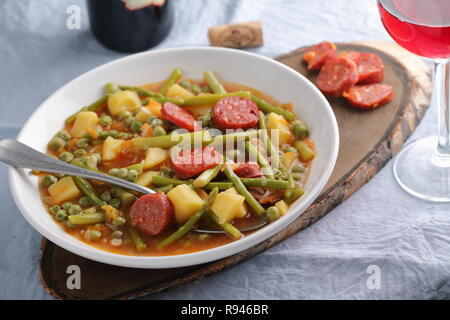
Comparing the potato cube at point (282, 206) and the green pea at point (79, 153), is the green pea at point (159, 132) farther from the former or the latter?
the potato cube at point (282, 206)

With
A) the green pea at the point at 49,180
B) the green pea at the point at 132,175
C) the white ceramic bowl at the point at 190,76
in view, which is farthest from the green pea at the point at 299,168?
the green pea at the point at 49,180

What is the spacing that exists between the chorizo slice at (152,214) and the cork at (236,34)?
1.98 m

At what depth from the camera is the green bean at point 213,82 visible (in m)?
3.90

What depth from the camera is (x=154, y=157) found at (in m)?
3.41

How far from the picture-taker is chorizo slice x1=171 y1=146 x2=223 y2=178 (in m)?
3.23

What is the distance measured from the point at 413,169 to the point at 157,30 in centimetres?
220

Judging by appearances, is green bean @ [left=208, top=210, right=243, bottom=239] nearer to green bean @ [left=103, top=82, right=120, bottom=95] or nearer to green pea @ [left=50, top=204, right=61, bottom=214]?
green pea @ [left=50, top=204, right=61, bottom=214]

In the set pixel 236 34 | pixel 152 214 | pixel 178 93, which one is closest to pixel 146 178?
pixel 152 214

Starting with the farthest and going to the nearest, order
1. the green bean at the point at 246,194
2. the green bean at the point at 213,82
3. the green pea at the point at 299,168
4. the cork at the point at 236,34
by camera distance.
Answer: the cork at the point at 236,34 → the green bean at the point at 213,82 → the green pea at the point at 299,168 → the green bean at the point at 246,194

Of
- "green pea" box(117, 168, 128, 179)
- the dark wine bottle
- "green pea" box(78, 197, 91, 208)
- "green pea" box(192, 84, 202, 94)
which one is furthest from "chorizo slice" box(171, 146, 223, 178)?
the dark wine bottle

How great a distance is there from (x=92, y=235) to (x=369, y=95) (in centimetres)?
192

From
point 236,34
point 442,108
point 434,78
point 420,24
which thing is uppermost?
point 420,24

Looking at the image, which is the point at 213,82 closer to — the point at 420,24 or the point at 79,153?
the point at 79,153

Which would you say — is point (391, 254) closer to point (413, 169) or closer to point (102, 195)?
point (413, 169)
